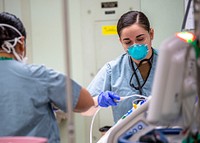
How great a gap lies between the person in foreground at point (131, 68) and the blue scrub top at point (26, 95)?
63 cm

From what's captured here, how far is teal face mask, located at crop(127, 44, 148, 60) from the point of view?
5.65ft

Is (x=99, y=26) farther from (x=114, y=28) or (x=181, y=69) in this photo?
(x=181, y=69)

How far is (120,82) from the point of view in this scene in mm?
1819

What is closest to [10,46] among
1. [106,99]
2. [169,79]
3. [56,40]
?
[106,99]

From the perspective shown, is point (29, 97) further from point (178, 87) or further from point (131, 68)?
point (131, 68)

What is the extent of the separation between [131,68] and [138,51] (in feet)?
0.53

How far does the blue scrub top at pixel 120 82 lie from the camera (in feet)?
5.85

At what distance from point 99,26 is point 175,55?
2200 millimetres

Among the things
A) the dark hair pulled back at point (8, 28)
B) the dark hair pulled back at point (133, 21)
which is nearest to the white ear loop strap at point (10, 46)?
the dark hair pulled back at point (8, 28)

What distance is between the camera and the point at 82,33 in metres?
2.92

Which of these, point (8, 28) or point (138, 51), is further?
point (138, 51)

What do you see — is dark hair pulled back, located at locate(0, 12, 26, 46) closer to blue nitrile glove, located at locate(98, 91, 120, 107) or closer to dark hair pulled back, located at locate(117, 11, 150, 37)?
blue nitrile glove, located at locate(98, 91, 120, 107)

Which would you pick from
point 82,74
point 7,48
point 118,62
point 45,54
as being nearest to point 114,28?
point 82,74

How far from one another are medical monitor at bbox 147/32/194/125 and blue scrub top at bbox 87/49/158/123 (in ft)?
3.20
